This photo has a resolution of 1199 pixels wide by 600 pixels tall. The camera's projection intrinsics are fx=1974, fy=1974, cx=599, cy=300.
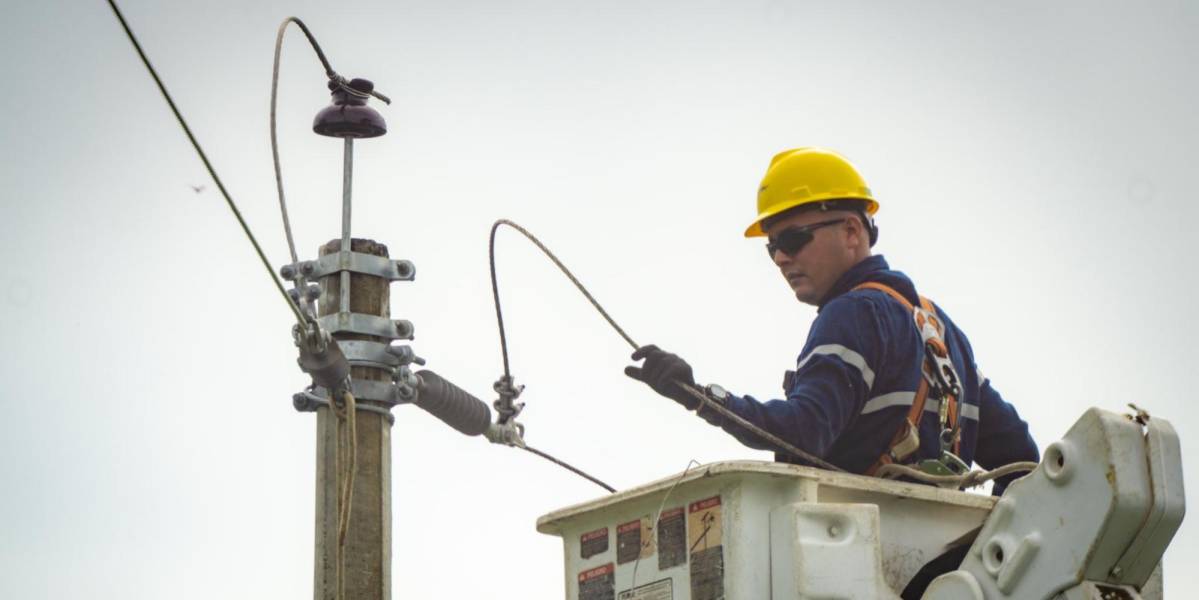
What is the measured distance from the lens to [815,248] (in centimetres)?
680

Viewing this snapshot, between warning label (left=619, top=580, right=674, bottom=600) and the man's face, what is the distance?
1.49 meters

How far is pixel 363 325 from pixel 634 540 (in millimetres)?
2682

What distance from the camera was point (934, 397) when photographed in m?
6.32

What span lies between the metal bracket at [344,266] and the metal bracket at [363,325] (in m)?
0.19

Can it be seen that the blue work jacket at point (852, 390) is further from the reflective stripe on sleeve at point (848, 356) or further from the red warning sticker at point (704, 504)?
the red warning sticker at point (704, 504)

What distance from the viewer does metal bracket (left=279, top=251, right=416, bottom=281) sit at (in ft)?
26.9

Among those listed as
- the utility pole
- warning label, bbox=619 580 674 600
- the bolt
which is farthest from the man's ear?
the bolt

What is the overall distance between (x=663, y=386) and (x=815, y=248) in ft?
2.93

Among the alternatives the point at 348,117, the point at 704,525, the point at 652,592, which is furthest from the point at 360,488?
the point at 704,525

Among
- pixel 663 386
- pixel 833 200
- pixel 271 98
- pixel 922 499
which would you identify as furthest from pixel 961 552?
pixel 271 98

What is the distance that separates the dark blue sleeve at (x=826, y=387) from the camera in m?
5.95

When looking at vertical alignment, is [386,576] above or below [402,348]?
below

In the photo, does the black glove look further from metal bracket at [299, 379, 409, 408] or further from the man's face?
metal bracket at [299, 379, 409, 408]

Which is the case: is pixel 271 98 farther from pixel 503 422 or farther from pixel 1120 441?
pixel 1120 441
